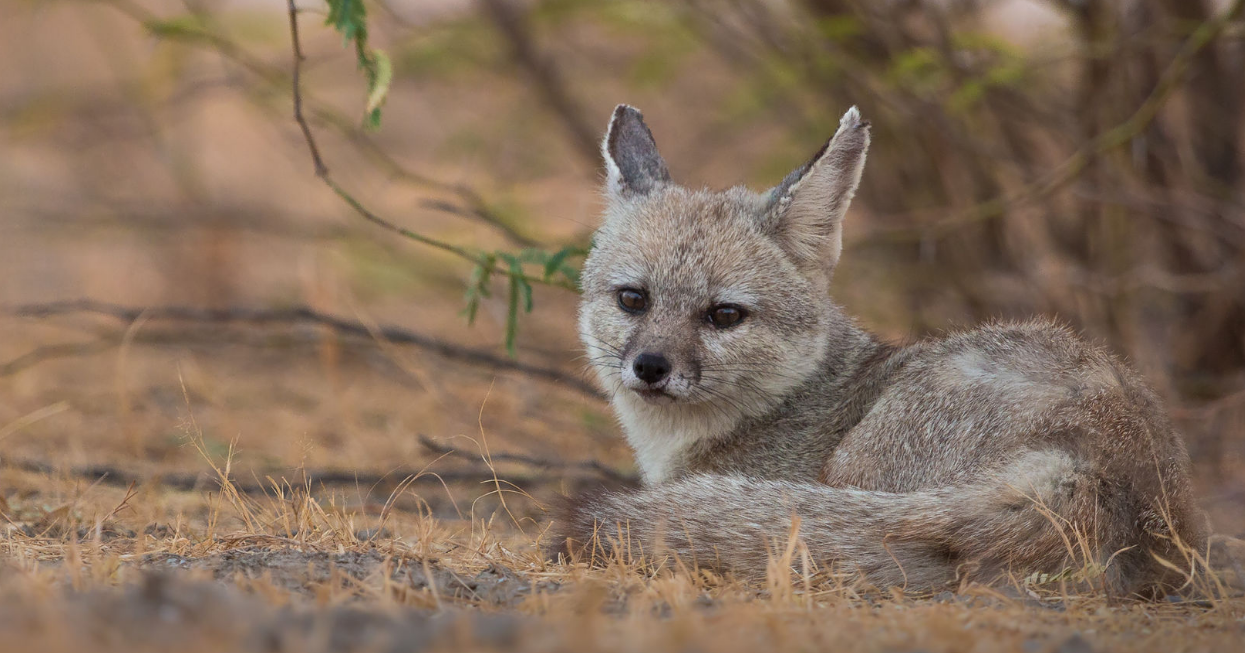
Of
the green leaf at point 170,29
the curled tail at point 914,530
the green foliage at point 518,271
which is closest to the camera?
the curled tail at point 914,530

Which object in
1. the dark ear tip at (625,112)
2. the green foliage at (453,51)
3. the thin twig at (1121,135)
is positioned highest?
the thin twig at (1121,135)

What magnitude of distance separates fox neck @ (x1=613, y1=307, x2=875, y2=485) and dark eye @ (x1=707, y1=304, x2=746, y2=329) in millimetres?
340

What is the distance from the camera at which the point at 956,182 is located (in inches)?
320

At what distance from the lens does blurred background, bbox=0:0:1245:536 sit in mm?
6547

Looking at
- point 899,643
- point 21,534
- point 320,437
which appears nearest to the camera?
point 899,643

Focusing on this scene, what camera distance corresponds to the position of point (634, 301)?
4.88 meters

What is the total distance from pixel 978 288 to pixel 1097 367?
12.8ft

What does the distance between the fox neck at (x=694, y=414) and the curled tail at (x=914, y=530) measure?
0.89 meters

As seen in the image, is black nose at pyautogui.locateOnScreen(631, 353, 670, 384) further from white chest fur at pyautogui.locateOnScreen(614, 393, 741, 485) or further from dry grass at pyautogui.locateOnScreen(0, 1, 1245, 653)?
dry grass at pyautogui.locateOnScreen(0, 1, 1245, 653)

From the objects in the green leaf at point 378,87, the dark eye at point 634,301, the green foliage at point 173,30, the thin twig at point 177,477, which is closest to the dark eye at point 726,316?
the dark eye at point 634,301

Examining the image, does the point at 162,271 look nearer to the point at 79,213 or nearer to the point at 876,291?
the point at 79,213

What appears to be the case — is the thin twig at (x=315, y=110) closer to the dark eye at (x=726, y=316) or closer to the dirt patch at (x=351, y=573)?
the dark eye at (x=726, y=316)

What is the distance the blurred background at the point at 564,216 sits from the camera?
6547 millimetres

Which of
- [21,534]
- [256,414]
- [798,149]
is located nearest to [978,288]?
[798,149]
